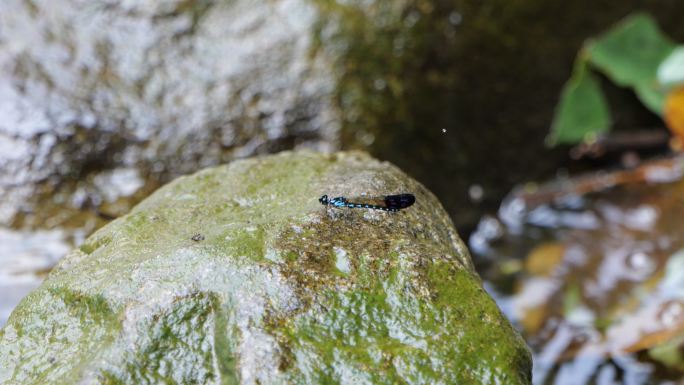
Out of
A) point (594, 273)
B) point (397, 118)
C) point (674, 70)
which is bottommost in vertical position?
point (594, 273)

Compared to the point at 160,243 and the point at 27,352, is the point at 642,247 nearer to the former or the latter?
the point at 160,243

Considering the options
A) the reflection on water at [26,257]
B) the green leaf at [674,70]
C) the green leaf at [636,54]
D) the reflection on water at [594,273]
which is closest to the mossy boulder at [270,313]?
the reflection on water at [26,257]

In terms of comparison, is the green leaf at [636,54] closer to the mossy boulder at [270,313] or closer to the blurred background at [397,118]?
the blurred background at [397,118]

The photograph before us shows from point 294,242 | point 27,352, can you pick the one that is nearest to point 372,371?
point 294,242

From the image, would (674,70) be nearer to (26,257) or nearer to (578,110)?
(578,110)

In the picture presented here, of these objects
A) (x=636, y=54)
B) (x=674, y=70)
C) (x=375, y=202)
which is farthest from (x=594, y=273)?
(x=375, y=202)

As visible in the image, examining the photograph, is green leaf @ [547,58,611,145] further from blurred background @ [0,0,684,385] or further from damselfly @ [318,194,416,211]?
damselfly @ [318,194,416,211]

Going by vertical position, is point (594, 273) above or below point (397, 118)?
below

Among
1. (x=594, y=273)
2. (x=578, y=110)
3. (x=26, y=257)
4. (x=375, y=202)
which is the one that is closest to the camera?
(x=375, y=202)
